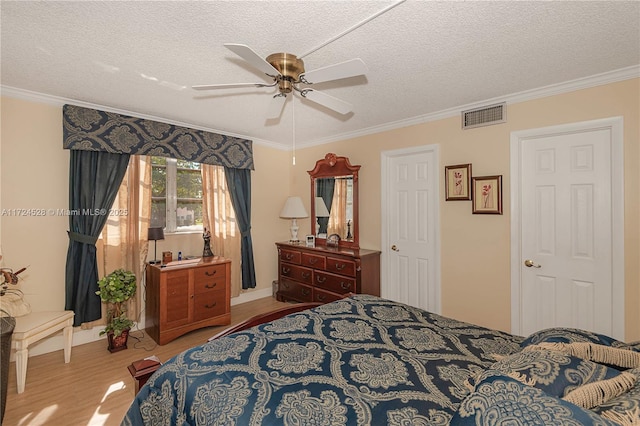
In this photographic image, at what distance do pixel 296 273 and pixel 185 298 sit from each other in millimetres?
1572

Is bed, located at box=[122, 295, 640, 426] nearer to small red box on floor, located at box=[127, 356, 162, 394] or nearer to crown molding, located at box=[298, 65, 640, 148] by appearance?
small red box on floor, located at box=[127, 356, 162, 394]

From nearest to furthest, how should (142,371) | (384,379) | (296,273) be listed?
(384,379) → (142,371) → (296,273)

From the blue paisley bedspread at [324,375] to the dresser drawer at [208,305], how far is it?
2.04 metres

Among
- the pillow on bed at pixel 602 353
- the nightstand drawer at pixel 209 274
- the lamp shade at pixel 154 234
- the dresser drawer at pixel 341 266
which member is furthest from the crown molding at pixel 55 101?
the pillow on bed at pixel 602 353

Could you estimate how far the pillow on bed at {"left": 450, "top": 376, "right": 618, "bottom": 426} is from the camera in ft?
2.28

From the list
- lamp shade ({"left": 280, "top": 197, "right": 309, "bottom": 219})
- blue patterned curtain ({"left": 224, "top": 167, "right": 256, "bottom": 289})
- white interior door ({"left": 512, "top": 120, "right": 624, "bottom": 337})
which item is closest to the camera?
white interior door ({"left": 512, "top": 120, "right": 624, "bottom": 337})

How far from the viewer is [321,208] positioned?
4.60 metres

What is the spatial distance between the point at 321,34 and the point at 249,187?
117 inches

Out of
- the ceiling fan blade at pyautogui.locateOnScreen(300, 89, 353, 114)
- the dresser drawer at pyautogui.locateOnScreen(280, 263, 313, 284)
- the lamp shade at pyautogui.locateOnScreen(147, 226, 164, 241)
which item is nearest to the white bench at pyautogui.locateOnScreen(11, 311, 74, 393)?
the lamp shade at pyautogui.locateOnScreen(147, 226, 164, 241)

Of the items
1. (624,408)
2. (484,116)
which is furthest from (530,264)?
(624,408)

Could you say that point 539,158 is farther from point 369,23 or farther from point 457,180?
point 369,23

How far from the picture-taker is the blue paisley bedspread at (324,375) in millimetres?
1046

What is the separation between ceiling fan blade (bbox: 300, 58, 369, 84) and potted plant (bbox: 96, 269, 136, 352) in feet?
9.21

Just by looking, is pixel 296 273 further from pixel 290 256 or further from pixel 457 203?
pixel 457 203
